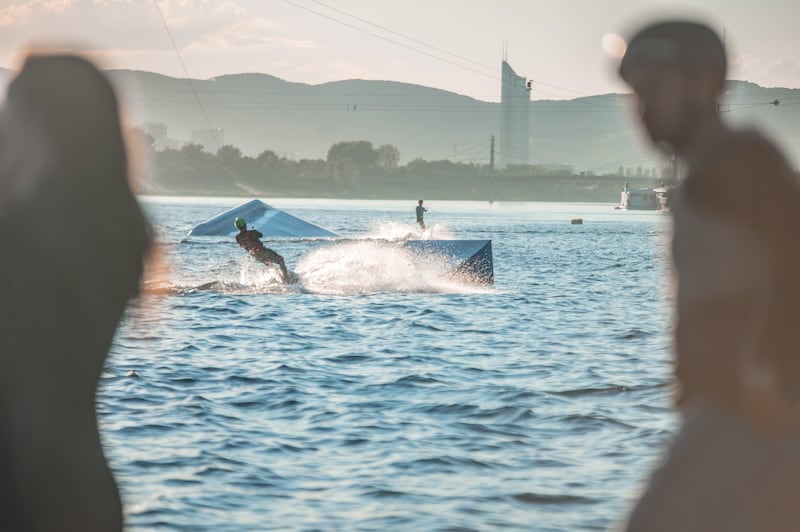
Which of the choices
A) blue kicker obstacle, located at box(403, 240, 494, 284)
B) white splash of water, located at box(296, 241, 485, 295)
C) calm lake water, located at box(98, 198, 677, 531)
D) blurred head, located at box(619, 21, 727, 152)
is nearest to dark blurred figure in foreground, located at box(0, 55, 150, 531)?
calm lake water, located at box(98, 198, 677, 531)

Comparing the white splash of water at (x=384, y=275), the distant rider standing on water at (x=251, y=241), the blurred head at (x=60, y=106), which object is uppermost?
the blurred head at (x=60, y=106)

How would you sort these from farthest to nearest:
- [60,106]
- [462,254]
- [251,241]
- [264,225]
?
[264,225] → [462,254] → [251,241] → [60,106]

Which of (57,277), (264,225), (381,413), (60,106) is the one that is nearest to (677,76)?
(60,106)

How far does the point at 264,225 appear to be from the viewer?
197 feet

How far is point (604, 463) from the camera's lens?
10008mm

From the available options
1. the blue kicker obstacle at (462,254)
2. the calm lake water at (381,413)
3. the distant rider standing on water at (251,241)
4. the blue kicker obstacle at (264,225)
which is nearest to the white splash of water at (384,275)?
the blue kicker obstacle at (462,254)

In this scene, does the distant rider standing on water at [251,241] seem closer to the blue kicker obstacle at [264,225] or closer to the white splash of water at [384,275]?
the white splash of water at [384,275]

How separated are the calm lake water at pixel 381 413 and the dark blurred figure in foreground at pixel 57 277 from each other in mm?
229

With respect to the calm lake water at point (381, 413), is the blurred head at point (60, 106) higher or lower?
higher

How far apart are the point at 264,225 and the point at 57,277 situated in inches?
2229

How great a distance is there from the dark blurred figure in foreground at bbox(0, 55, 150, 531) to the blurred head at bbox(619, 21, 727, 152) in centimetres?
152

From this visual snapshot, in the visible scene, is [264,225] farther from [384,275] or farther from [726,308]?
[726,308]

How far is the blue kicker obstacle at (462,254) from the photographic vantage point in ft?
101

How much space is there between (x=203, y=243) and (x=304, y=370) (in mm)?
40671
